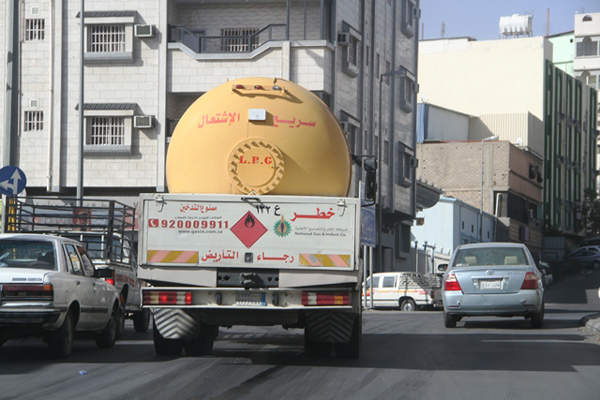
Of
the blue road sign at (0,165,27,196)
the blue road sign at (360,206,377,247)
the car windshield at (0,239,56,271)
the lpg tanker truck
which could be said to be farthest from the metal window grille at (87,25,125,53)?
the lpg tanker truck

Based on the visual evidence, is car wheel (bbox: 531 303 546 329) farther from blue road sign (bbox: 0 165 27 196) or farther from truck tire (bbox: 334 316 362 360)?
blue road sign (bbox: 0 165 27 196)

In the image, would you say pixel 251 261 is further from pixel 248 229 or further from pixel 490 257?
pixel 490 257

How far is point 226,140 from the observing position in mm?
13242

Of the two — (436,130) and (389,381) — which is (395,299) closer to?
(389,381)

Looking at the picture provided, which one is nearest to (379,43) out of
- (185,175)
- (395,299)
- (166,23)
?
(166,23)

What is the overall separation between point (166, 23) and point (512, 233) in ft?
157

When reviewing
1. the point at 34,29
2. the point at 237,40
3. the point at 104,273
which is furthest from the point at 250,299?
the point at 34,29

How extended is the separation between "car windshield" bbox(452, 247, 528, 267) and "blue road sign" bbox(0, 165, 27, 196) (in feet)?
27.1

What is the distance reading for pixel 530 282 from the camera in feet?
65.7

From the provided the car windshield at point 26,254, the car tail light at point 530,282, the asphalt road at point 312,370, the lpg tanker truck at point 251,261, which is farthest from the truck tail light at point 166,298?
the car tail light at point 530,282

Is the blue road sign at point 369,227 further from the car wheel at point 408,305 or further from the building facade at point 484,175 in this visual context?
the building facade at point 484,175

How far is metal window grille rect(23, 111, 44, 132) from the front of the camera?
41.6 metres

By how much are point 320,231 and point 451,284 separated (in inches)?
343

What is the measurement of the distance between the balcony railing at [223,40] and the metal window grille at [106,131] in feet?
12.8
